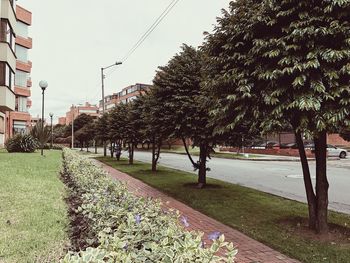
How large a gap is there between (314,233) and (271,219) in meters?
1.22

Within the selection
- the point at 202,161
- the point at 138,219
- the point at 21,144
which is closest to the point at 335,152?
the point at 202,161

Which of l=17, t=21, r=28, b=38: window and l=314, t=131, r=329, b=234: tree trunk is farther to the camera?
l=17, t=21, r=28, b=38: window

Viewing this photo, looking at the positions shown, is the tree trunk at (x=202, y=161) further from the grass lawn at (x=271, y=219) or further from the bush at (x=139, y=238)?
the bush at (x=139, y=238)

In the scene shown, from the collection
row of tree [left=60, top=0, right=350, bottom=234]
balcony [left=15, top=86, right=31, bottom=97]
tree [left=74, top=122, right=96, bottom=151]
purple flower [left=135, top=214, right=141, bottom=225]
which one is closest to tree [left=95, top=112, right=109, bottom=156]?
tree [left=74, top=122, right=96, bottom=151]

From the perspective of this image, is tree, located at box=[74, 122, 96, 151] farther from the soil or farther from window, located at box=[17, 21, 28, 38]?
the soil

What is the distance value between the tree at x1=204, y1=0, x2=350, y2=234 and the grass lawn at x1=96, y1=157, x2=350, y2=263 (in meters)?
0.53

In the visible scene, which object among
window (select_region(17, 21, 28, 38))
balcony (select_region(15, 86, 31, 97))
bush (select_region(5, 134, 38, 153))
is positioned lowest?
bush (select_region(5, 134, 38, 153))

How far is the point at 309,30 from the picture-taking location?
5125mm

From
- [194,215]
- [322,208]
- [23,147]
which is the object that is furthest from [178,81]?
[23,147]

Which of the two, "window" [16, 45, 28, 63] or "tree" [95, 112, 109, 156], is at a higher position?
"window" [16, 45, 28, 63]

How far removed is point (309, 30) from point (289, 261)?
10.2ft

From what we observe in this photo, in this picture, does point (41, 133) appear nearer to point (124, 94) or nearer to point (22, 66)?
point (22, 66)

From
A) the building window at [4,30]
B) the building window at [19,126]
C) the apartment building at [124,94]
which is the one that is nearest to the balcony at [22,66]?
the building window at [19,126]

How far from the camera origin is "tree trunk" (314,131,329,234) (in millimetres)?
6191
